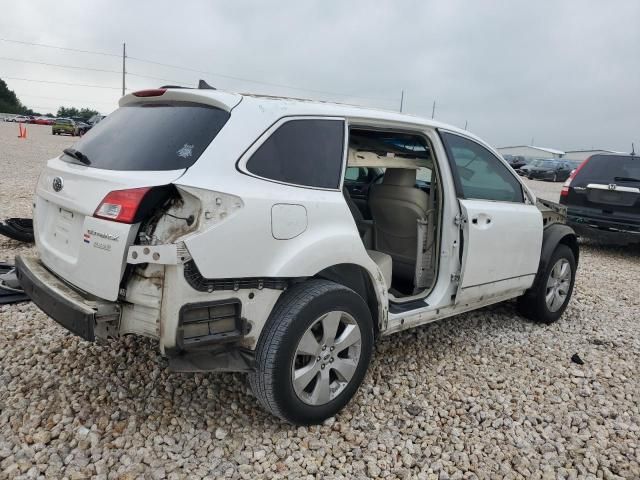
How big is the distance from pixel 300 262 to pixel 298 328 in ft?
1.09

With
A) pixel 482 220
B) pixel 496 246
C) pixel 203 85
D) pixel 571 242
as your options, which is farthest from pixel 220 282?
pixel 571 242

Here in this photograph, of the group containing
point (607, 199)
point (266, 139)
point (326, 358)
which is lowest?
point (326, 358)

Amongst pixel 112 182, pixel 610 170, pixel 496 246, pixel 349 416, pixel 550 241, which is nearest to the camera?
pixel 112 182

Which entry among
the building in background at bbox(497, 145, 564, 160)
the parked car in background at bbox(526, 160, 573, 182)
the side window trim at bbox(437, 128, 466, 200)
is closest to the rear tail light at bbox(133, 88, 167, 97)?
the side window trim at bbox(437, 128, 466, 200)

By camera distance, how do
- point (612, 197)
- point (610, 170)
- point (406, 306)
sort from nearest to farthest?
1. point (406, 306)
2. point (612, 197)
3. point (610, 170)

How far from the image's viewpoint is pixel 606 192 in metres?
7.99

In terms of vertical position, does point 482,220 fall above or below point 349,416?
above

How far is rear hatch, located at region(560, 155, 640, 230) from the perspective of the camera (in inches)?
305

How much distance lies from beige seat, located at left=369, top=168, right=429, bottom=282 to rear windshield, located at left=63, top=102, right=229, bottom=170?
1792 millimetres

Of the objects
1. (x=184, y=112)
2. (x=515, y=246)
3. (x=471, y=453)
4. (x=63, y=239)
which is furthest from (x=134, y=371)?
(x=515, y=246)

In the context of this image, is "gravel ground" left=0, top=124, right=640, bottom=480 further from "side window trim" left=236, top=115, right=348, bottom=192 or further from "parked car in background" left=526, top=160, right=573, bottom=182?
Answer: "parked car in background" left=526, top=160, right=573, bottom=182

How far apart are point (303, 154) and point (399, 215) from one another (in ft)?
4.83

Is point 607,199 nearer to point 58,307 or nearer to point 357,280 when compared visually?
point 357,280

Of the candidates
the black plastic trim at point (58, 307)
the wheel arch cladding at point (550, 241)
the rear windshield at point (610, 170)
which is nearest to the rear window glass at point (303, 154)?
the black plastic trim at point (58, 307)
